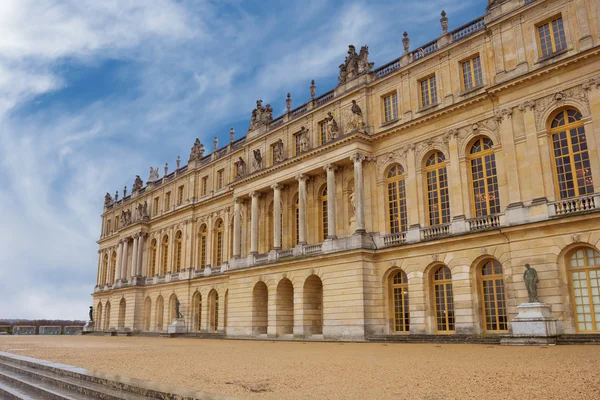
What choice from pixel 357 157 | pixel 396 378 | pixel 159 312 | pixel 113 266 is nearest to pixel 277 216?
pixel 357 157

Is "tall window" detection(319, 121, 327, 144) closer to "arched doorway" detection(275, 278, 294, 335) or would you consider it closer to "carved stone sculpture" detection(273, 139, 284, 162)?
"carved stone sculpture" detection(273, 139, 284, 162)

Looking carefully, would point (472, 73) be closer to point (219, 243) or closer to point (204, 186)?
point (219, 243)

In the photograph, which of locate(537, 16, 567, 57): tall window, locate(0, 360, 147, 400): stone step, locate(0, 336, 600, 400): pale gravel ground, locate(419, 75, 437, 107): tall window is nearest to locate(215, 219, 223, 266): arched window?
locate(419, 75, 437, 107): tall window

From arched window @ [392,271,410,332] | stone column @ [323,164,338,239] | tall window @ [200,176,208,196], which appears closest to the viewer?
arched window @ [392,271,410,332]

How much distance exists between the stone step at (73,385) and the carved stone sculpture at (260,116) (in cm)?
2773

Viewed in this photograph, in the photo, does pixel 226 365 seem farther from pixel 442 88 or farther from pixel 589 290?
pixel 442 88

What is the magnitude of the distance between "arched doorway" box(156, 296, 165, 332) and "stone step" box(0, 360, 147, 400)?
36.0 metres

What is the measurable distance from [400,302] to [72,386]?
19.8 meters

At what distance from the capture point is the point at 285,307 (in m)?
32.2

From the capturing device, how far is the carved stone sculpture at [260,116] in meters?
38.1

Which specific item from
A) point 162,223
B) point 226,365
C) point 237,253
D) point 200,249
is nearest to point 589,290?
point 226,365

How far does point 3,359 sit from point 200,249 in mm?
29588

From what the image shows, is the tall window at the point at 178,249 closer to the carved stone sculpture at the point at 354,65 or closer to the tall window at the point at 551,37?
the carved stone sculpture at the point at 354,65

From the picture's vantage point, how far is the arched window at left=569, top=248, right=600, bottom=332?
18781mm
